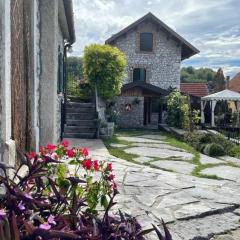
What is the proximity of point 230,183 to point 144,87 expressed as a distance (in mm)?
13428

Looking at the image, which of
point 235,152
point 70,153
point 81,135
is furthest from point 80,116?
point 70,153

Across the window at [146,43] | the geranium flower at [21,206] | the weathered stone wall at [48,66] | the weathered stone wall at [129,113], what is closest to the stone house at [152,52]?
the window at [146,43]

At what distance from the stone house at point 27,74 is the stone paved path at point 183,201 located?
1426 millimetres

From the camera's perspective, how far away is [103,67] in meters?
13.8

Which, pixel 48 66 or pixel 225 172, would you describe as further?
pixel 225 172

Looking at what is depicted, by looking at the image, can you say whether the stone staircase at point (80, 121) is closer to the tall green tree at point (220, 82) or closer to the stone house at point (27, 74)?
the stone house at point (27, 74)

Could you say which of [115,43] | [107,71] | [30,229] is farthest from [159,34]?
[30,229]

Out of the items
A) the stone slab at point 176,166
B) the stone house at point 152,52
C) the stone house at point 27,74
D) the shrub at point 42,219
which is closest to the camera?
the shrub at point 42,219

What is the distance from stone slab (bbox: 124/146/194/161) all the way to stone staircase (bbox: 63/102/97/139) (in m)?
2.82

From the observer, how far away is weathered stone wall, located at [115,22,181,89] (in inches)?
854

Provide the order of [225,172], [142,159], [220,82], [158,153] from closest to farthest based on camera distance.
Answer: [225,172], [142,159], [158,153], [220,82]

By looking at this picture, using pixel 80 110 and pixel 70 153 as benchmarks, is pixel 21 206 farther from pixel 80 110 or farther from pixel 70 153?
pixel 80 110

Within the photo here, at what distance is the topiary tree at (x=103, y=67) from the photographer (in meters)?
13.8

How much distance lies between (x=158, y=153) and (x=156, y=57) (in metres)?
12.8
